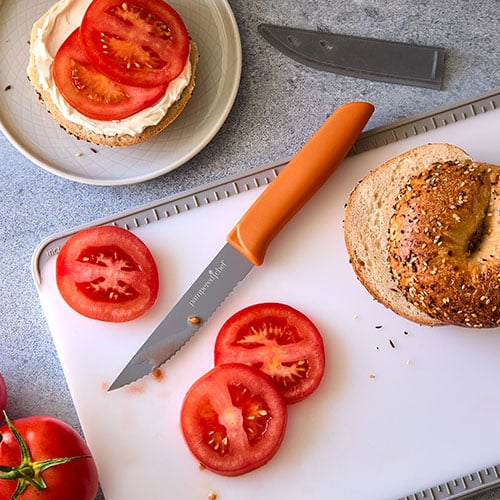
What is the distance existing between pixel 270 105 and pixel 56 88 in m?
0.60

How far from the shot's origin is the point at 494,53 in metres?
2.28

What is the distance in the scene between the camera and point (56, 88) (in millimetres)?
2096

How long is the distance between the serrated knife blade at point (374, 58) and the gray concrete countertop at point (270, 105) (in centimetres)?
3

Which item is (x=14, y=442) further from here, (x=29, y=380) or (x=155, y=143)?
(x=155, y=143)

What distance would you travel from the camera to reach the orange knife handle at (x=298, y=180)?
6.82ft

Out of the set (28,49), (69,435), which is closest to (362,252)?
(69,435)

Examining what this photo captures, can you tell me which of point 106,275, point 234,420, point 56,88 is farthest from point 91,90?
point 234,420

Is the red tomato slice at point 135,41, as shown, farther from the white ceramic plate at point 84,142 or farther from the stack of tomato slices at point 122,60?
the white ceramic plate at point 84,142

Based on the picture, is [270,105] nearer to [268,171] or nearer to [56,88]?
[268,171]

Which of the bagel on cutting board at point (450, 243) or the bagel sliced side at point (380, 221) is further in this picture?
the bagel sliced side at point (380, 221)

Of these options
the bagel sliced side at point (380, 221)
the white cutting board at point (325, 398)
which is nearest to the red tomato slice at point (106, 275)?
the white cutting board at point (325, 398)

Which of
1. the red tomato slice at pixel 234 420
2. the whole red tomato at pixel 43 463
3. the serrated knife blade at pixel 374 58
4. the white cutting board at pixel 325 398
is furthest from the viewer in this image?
Result: the serrated knife blade at pixel 374 58

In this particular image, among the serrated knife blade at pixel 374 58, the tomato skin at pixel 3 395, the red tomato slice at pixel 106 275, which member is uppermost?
the serrated knife blade at pixel 374 58

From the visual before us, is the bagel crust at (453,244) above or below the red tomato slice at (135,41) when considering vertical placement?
below
